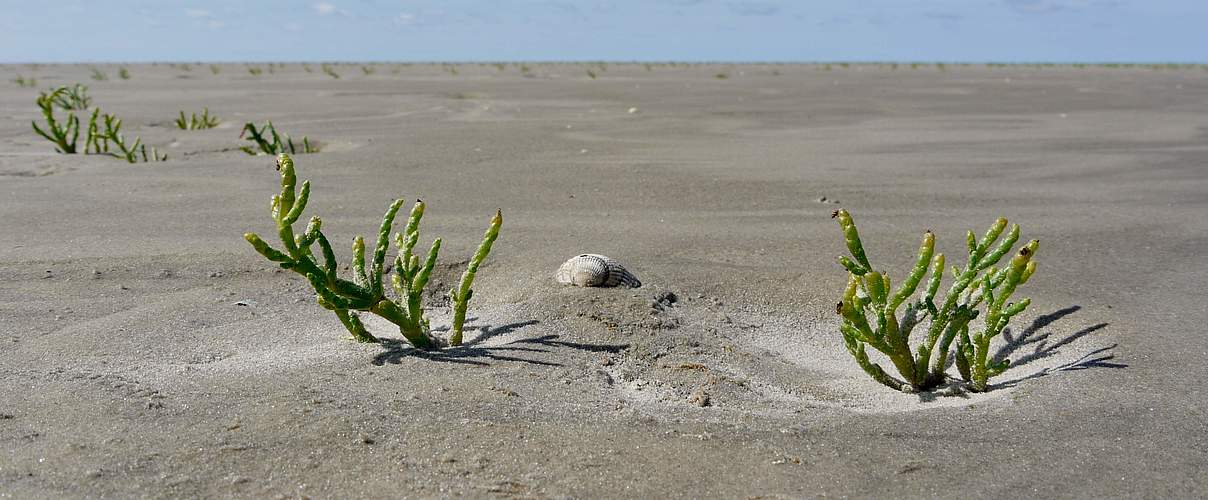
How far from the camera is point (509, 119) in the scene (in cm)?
927

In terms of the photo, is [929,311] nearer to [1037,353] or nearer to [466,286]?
[1037,353]

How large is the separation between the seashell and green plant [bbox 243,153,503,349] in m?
0.54

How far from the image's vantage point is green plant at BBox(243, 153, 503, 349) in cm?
225

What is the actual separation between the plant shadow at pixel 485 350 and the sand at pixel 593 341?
0.03 feet

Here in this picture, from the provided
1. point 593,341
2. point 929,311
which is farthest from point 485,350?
point 929,311

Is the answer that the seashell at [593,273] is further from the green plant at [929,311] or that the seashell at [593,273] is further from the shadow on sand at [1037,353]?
the shadow on sand at [1037,353]

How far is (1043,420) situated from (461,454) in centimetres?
125

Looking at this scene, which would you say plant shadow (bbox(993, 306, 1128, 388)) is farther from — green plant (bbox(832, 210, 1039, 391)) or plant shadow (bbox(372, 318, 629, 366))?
plant shadow (bbox(372, 318, 629, 366))

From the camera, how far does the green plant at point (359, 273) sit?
2248 mm

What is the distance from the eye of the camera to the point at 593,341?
8.91 feet

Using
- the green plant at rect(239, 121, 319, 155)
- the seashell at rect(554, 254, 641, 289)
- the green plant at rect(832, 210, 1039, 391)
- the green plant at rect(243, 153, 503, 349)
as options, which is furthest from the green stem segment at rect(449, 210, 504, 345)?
the green plant at rect(239, 121, 319, 155)

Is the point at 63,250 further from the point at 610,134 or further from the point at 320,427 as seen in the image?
the point at 610,134

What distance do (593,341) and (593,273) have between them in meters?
0.39

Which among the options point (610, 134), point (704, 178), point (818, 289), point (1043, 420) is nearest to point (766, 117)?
point (610, 134)
